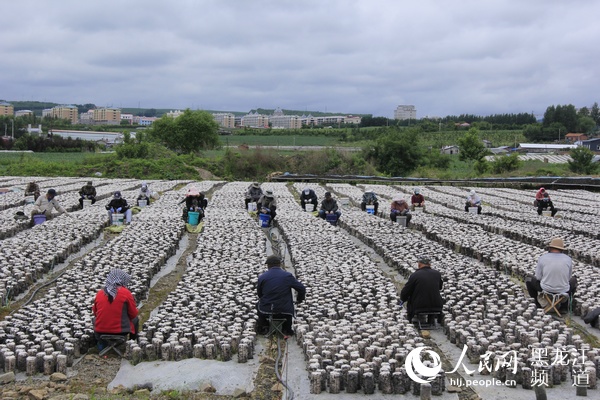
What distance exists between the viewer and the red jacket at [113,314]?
26.7 feet

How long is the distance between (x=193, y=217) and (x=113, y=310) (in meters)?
11.2

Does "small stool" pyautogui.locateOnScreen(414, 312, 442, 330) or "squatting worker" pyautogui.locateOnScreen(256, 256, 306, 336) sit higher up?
"squatting worker" pyautogui.locateOnScreen(256, 256, 306, 336)

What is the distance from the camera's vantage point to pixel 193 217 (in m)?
19.2

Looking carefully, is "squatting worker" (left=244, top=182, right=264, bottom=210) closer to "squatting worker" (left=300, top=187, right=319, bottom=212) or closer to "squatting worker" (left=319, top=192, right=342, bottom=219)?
"squatting worker" (left=300, top=187, right=319, bottom=212)

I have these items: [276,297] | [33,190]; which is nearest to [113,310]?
[276,297]

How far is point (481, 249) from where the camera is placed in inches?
587

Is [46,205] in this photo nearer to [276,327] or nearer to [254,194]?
[254,194]

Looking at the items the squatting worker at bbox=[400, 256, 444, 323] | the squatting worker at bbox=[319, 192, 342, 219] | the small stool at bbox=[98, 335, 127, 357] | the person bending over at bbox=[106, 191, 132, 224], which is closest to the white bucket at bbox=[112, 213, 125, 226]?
the person bending over at bbox=[106, 191, 132, 224]

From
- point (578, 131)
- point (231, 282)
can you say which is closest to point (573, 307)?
point (231, 282)

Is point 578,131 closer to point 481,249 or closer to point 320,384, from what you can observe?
point 481,249

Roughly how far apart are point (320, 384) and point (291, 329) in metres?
2.06

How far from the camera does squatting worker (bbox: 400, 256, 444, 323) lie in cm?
909

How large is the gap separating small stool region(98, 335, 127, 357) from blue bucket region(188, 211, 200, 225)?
1105cm
